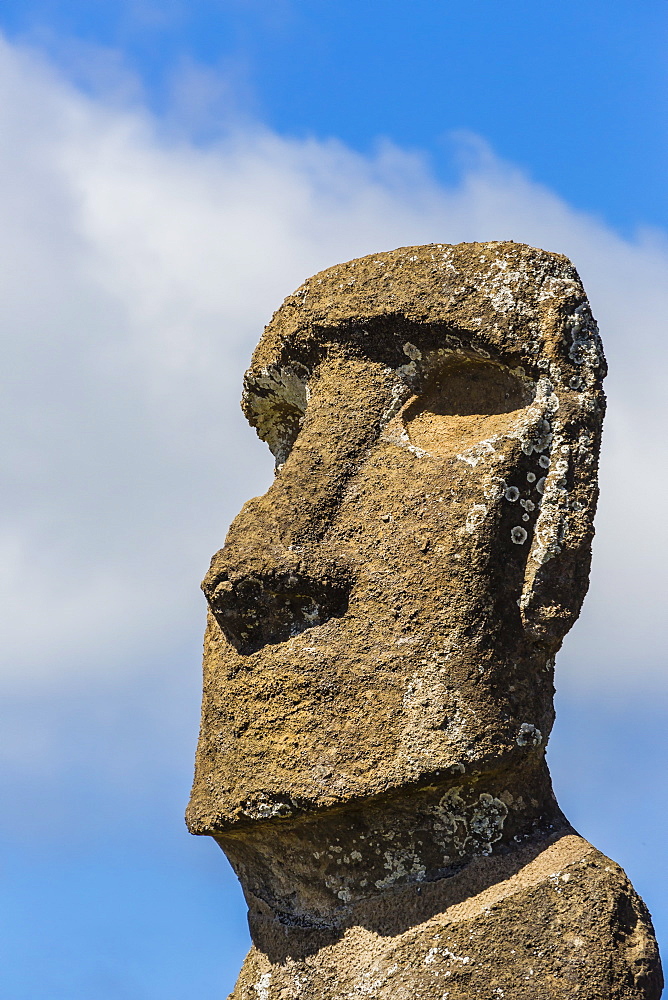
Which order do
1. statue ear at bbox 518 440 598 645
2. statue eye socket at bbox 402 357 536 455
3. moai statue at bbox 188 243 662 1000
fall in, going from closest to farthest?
moai statue at bbox 188 243 662 1000 < statue ear at bbox 518 440 598 645 < statue eye socket at bbox 402 357 536 455

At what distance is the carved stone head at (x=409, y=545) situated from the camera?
175 inches

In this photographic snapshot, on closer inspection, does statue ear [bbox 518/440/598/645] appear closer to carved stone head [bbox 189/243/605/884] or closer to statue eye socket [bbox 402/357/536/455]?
carved stone head [bbox 189/243/605/884]

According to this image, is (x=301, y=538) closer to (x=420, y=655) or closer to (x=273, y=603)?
(x=273, y=603)

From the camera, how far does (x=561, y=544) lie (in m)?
4.69

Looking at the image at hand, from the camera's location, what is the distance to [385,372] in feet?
16.4

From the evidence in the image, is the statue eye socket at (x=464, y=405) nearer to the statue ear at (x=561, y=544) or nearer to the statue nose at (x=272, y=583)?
the statue ear at (x=561, y=544)

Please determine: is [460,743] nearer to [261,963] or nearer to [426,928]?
[426,928]

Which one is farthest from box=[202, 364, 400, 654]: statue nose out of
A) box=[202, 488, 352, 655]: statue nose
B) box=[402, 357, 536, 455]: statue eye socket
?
box=[402, 357, 536, 455]: statue eye socket

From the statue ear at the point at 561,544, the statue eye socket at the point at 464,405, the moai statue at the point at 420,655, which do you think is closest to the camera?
the moai statue at the point at 420,655

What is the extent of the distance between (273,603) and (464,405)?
1010mm

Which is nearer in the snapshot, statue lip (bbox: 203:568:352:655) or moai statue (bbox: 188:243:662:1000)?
Result: moai statue (bbox: 188:243:662:1000)

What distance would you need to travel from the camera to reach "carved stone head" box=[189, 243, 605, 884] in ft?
14.6

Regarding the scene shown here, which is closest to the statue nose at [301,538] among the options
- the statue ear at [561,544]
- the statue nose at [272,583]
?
the statue nose at [272,583]

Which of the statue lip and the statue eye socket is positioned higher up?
the statue eye socket
